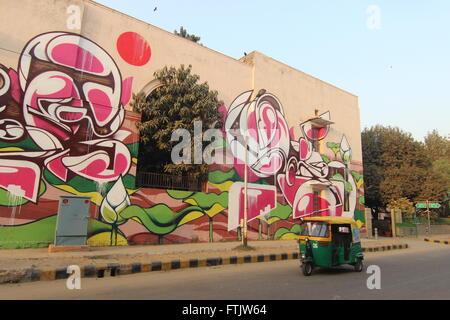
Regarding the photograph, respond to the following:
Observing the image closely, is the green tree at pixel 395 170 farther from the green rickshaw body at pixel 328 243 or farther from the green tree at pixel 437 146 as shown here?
the green rickshaw body at pixel 328 243

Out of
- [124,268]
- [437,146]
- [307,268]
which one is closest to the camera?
[307,268]

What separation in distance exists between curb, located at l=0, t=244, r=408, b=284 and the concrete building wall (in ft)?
11.0

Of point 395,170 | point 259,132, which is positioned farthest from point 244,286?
point 395,170

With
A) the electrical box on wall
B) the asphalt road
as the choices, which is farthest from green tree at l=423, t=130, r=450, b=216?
the electrical box on wall

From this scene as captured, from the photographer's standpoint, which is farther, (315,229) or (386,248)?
(386,248)

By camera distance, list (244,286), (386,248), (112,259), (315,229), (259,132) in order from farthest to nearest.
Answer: (259,132) < (386,248) < (112,259) < (315,229) < (244,286)

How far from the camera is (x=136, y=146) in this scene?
459 inches

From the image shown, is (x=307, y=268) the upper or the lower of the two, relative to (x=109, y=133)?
lower

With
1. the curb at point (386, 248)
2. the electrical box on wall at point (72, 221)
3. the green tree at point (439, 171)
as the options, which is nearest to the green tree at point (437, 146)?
the green tree at point (439, 171)

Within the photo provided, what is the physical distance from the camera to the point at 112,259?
26.7 feet

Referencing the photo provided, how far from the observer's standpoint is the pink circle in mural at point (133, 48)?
1182cm

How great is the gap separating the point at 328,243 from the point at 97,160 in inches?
331

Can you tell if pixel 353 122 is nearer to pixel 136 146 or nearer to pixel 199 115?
pixel 199 115

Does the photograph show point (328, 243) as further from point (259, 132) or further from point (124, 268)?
point (259, 132)
